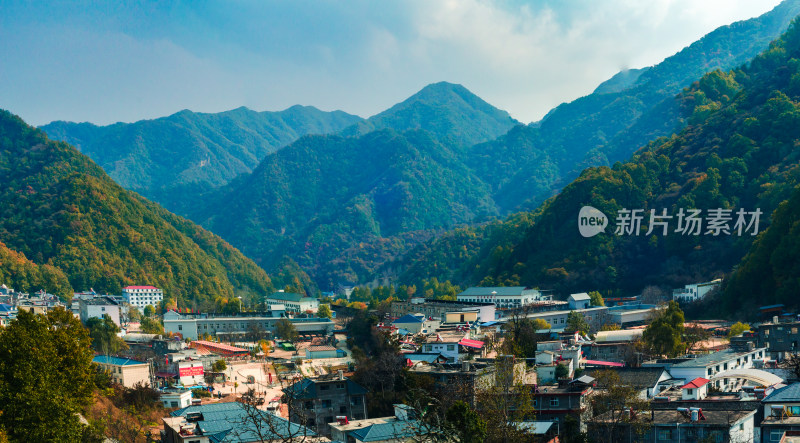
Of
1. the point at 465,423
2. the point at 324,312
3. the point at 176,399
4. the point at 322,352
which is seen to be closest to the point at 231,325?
the point at 324,312

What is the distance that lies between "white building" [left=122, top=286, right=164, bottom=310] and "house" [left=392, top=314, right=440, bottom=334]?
41716 millimetres

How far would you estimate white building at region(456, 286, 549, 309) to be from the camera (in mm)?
72812

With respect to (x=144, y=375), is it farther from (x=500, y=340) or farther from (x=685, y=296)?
(x=685, y=296)

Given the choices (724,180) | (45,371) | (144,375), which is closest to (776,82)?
(724,180)

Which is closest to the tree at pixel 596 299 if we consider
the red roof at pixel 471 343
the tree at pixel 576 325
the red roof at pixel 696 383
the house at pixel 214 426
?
the tree at pixel 576 325

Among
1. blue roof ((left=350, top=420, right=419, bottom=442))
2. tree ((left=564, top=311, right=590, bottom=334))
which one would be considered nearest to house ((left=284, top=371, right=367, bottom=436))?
blue roof ((left=350, top=420, right=419, bottom=442))

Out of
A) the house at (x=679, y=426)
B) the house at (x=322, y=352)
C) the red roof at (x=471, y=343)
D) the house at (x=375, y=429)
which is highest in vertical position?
the red roof at (x=471, y=343)

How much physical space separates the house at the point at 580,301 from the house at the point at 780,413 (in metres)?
45.0

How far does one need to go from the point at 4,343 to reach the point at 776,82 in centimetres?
8577

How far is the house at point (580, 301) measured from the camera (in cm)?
6912

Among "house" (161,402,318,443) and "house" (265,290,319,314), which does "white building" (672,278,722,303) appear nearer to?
"house" (265,290,319,314)

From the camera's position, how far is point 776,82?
89.5 m

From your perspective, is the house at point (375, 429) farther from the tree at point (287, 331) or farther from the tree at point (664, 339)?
the tree at point (287, 331)

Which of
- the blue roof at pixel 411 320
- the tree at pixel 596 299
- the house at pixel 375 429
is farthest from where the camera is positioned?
the tree at pixel 596 299
